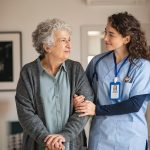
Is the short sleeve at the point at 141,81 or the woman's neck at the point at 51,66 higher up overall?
the woman's neck at the point at 51,66

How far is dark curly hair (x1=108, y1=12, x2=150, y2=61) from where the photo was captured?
1724 mm

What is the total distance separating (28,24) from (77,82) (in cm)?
230

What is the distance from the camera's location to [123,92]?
5.73ft

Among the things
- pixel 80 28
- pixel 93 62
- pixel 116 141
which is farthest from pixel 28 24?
pixel 116 141

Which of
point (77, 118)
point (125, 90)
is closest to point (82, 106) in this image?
point (77, 118)

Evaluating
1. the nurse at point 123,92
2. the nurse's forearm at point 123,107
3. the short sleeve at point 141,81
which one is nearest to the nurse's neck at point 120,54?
the nurse at point 123,92

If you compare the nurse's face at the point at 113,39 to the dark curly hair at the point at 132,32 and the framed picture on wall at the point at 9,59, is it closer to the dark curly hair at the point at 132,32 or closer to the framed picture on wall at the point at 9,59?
the dark curly hair at the point at 132,32

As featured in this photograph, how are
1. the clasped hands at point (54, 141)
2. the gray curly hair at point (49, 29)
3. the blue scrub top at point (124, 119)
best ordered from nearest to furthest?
the clasped hands at point (54, 141)
the gray curly hair at point (49, 29)
the blue scrub top at point (124, 119)

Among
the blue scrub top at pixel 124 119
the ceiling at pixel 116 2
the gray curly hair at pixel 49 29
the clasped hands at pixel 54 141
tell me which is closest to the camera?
the clasped hands at pixel 54 141

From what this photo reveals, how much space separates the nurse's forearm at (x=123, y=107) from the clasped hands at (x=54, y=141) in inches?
11.2

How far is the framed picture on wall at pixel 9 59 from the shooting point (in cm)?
376

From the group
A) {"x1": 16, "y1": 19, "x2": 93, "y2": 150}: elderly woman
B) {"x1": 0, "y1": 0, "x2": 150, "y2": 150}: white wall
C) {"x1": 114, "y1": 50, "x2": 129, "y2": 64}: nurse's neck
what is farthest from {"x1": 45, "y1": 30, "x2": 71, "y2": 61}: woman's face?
{"x1": 0, "y1": 0, "x2": 150, "y2": 150}: white wall

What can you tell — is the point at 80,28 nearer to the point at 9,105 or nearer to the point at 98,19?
the point at 98,19

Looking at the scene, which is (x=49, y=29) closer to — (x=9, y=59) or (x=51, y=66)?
(x=51, y=66)
